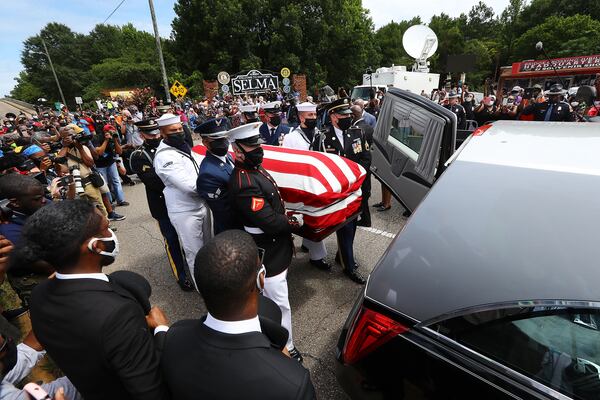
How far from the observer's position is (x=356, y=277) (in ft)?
11.3

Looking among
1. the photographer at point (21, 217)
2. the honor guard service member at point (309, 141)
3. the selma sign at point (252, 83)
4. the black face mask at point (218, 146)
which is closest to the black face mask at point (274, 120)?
the honor guard service member at point (309, 141)

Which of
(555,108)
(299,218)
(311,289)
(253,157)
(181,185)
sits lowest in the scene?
(311,289)

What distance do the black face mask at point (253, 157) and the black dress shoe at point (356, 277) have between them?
189cm

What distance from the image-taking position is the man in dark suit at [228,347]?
907 mm

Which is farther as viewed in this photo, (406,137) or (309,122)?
(309,122)

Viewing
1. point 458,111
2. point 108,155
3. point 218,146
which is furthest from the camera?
point 458,111

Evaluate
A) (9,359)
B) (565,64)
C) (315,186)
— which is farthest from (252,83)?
(565,64)

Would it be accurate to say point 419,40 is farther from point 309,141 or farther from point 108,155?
point 108,155

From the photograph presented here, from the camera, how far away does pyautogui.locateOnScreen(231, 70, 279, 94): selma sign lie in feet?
67.0

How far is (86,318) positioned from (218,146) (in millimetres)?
→ 1816

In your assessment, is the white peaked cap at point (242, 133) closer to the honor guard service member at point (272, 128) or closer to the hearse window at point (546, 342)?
the hearse window at point (546, 342)

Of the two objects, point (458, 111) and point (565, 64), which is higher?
point (565, 64)

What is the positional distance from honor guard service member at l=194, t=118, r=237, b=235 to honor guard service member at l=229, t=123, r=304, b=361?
0.24m

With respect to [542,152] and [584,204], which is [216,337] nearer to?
[584,204]
